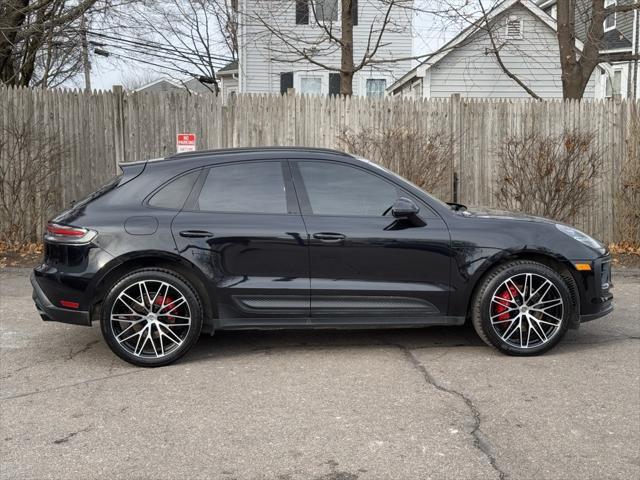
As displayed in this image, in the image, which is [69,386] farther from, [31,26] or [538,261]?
[31,26]

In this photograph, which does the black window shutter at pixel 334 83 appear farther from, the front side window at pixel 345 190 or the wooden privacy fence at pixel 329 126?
the front side window at pixel 345 190

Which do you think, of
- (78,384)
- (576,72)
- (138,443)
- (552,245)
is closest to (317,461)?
(138,443)

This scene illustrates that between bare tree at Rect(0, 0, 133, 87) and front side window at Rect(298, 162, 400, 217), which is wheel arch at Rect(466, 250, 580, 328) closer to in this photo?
front side window at Rect(298, 162, 400, 217)

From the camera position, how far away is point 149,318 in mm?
5098

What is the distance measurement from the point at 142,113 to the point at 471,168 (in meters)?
5.41

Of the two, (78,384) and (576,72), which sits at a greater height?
(576,72)

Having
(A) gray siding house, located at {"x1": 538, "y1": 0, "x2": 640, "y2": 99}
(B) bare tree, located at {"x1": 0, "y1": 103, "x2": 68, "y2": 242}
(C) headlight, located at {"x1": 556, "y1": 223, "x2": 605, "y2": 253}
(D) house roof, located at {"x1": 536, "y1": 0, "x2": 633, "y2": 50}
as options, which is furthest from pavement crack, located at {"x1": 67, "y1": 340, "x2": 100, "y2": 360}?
(D) house roof, located at {"x1": 536, "y1": 0, "x2": 633, "y2": 50}

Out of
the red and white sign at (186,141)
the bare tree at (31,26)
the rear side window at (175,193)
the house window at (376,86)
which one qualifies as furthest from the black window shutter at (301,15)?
the rear side window at (175,193)

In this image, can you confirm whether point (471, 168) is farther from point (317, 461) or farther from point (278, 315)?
point (317, 461)

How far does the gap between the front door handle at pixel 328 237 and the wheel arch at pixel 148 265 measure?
3.06ft

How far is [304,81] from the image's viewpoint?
21.7 meters

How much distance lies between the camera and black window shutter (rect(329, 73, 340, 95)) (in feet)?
70.5

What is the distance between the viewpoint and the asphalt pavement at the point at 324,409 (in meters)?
3.55

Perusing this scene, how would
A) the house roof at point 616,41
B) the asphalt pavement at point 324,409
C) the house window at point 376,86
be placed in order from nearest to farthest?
1. the asphalt pavement at point 324,409
2. the house window at point 376,86
3. the house roof at point 616,41
